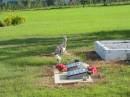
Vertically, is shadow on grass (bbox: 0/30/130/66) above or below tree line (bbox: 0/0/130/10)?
above

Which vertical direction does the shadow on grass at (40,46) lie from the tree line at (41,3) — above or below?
above

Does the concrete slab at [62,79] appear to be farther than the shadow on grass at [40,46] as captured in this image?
No

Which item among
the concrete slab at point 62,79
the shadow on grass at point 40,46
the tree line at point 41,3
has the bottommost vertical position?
the tree line at point 41,3

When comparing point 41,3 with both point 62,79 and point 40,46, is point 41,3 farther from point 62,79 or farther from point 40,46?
point 62,79

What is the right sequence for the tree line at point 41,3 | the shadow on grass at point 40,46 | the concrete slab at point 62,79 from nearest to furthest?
the concrete slab at point 62,79 < the shadow on grass at point 40,46 < the tree line at point 41,3

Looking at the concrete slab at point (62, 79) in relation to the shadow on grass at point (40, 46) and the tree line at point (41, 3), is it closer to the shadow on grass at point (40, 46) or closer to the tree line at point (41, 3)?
the shadow on grass at point (40, 46)

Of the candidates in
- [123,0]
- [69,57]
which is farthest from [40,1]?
[69,57]

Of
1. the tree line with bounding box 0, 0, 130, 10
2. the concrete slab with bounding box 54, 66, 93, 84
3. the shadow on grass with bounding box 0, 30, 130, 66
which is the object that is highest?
the concrete slab with bounding box 54, 66, 93, 84

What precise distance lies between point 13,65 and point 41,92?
4032 mm

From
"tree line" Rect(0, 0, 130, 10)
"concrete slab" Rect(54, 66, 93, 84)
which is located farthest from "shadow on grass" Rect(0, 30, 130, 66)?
"tree line" Rect(0, 0, 130, 10)

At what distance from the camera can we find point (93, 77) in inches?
479

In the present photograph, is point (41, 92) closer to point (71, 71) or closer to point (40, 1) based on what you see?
point (71, 71)

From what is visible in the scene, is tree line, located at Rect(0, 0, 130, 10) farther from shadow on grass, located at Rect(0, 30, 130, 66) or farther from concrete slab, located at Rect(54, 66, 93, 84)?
concrete slab, located at Rect(54, 66, 93, 84)

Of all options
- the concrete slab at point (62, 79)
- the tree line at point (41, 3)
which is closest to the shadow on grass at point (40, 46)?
the concrete slab at point (62, 79)
